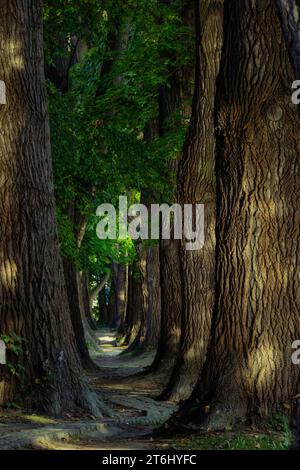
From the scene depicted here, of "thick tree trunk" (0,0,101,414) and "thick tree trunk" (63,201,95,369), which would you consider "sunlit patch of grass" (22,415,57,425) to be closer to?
"thick tree trunk" (0,0,101,414)

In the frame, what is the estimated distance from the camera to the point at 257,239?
1046 cm

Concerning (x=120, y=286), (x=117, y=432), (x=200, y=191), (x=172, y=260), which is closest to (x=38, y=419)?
(x=117, y=432)

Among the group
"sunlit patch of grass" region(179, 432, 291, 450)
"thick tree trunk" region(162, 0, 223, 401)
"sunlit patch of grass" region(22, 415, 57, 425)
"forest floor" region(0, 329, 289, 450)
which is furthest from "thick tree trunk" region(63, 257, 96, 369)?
"sunlit patch of grass" region(179, 432, 291, 450)

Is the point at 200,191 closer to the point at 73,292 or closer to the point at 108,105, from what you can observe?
the point at 108,105

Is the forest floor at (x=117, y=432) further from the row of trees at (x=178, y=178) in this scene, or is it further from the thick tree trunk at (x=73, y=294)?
the thick tree trunk at (x=73, y=294)

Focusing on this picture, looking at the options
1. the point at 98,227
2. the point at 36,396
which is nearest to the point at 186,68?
the point at 36,396

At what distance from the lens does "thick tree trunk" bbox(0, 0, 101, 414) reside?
43.7ft

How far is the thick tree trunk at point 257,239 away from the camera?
10.3m

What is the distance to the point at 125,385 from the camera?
21.3 metres

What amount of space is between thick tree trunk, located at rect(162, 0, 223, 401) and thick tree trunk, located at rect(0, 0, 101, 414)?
12.7ft

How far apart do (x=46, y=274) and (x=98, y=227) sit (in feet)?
67.9

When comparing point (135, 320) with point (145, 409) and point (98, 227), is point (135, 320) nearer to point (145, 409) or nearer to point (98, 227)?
point (98, 227)

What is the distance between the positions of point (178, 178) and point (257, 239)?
693 cm

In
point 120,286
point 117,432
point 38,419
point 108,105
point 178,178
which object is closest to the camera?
point 38,419
